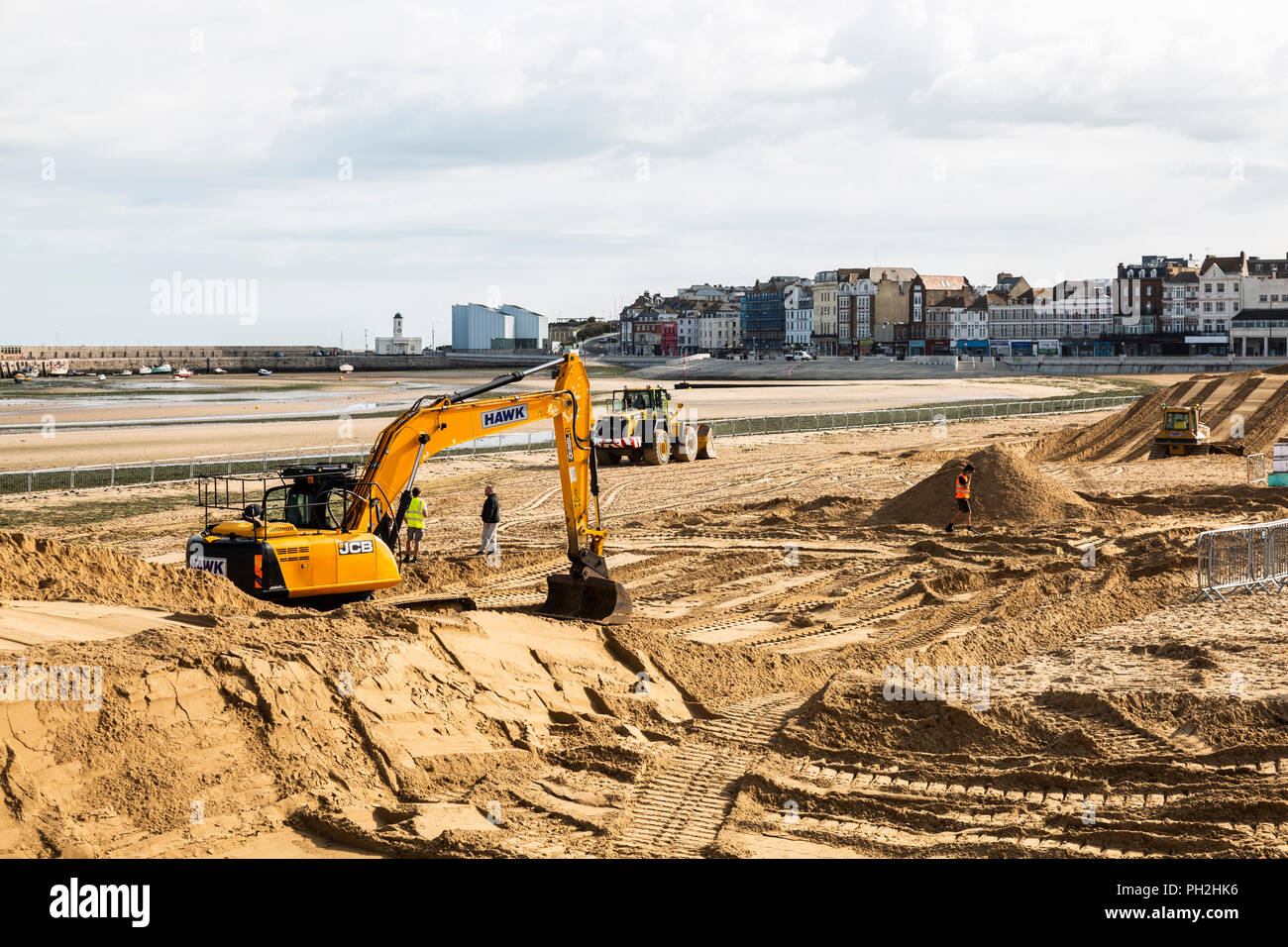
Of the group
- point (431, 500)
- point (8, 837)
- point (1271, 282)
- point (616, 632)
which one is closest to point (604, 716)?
point (616, 632)

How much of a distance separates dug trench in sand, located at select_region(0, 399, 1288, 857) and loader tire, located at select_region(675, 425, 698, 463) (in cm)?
2049

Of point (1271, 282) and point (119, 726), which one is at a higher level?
point (1271, 282)

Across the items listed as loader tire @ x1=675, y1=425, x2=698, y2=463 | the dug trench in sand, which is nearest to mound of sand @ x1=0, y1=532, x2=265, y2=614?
the dug trench in sand

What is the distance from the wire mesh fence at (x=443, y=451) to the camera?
3462 cm

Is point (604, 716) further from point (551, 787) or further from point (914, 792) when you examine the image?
point (914, 792)

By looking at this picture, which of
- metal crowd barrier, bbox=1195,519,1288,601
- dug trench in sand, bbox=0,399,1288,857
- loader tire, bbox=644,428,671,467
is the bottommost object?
dug trench in sand, bbox=0,399,1288,857

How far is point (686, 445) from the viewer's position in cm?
3994

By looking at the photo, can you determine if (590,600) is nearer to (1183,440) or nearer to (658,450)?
(658,450)

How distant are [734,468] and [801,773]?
26956 millimetres

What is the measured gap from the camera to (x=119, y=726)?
9.79 meters

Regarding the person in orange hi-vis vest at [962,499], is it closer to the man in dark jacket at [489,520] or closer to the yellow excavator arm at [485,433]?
the man in dark jacket at [489,520]

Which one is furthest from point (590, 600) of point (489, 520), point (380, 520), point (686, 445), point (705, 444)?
point (705, 444)

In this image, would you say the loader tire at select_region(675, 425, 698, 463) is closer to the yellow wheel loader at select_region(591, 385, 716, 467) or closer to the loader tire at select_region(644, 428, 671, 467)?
the yellow wheel loader at select_region(591, 385, 716, 467)

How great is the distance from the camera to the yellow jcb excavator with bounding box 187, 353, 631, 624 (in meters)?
15.3
